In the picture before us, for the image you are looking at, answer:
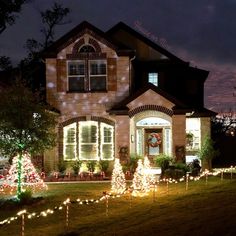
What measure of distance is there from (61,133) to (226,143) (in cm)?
1276

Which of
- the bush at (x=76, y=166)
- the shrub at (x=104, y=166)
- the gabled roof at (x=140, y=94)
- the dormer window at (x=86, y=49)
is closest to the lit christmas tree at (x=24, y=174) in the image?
the bush at (x=76, y=166)

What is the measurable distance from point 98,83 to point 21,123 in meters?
9.91

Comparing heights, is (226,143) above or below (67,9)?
below

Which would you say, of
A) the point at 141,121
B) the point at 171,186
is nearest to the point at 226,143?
the point at 141,121

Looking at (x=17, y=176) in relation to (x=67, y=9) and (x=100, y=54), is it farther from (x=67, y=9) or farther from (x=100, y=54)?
(x=67, y=9)

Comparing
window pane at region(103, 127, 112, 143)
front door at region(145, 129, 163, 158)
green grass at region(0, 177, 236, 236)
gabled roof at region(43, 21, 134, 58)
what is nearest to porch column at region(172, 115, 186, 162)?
front door at region(145, 129, 163, 158)

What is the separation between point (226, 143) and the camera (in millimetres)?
37562

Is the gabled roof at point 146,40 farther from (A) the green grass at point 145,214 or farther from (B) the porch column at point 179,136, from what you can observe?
(A) the green grass at point 145,214

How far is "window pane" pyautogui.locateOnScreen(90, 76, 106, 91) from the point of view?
29.5 meters

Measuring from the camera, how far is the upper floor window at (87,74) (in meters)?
29.4

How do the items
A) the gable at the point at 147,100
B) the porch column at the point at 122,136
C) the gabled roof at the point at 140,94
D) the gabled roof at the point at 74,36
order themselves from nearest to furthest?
the gabled roof at the point at 140,94, the gable at the point at 147,100, the porch column at the point at 122,136, the gabled roof at the point at 74,36

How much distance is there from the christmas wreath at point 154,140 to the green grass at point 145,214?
8.18 m

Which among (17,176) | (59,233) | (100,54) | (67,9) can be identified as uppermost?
(67,9)

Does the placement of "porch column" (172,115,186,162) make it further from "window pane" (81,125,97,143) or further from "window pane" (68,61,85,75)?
"window pane" (68,61,85,75)
